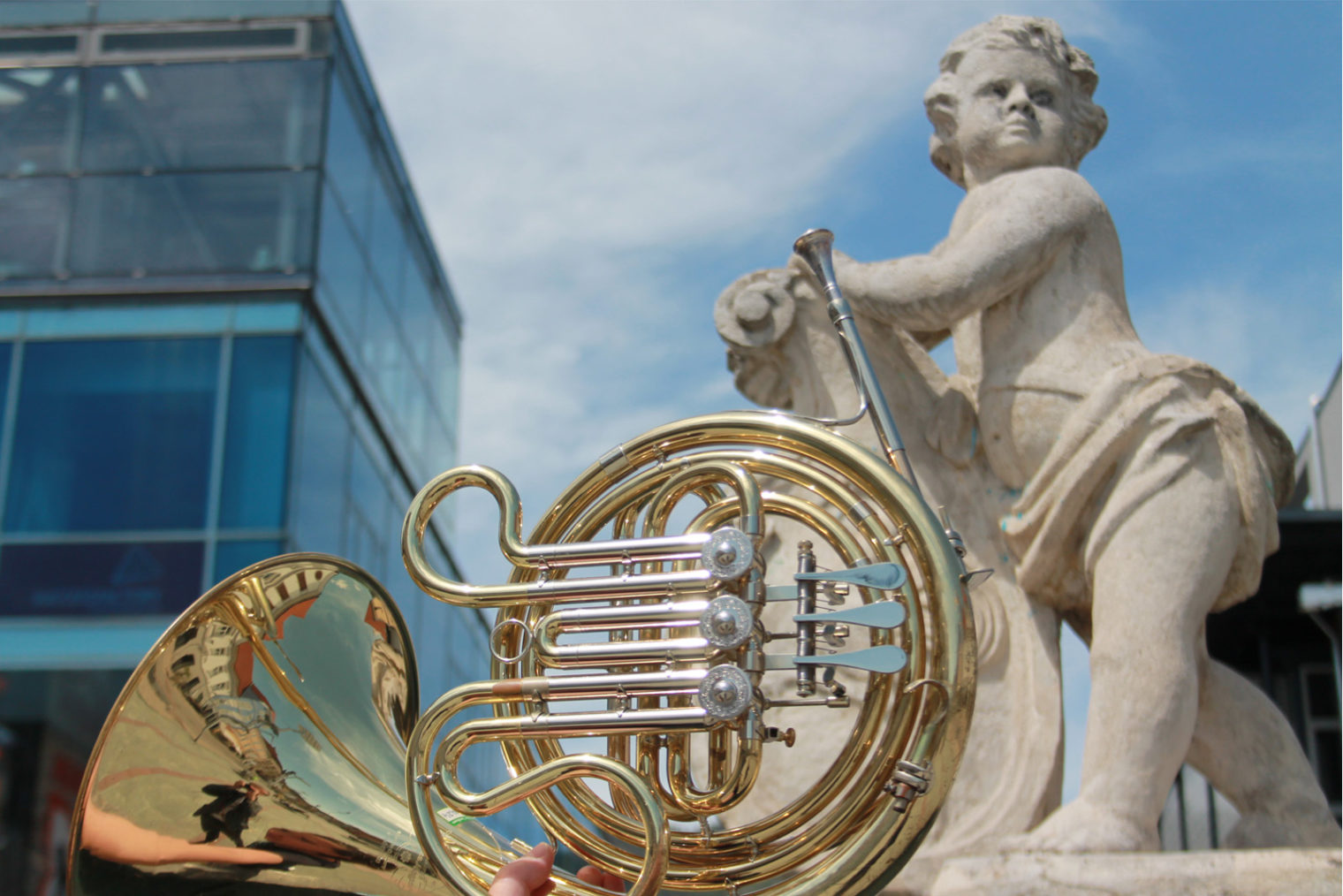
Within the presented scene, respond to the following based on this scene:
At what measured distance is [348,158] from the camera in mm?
15305

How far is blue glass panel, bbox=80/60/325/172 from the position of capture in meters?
14.3

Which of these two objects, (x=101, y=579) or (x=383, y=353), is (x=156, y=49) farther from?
(x=101, y=579)

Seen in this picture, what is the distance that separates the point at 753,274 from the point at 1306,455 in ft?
23.2

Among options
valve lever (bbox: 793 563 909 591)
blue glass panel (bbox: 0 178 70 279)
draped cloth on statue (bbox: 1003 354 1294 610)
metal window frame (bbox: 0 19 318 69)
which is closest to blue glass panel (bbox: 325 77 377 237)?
metal window frame (bbox: 0 19 318 69)

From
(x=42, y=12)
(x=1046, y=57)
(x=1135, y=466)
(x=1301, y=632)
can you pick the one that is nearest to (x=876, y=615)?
(x=1135, y=466)

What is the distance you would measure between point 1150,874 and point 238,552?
34.4 ft

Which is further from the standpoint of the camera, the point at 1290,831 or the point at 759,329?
the point at 759,329

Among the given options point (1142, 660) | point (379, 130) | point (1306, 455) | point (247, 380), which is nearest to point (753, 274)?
point (1142, 660)

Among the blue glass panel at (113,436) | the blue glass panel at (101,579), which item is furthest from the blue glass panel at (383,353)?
the blue glass panel at (101,579)

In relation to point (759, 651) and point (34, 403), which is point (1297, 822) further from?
point (34, 403)

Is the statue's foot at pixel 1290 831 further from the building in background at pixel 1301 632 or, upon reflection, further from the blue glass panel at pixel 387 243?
the blue glass panel at pixel 387 243

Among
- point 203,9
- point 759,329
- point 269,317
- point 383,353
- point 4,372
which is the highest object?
point 203,9

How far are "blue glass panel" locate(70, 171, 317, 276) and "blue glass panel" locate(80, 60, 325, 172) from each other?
201 millimetres

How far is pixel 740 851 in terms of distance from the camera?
273 cm
